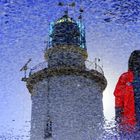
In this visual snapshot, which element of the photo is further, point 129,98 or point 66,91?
point 66,91

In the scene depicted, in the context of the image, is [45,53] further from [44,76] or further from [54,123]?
[54,123]

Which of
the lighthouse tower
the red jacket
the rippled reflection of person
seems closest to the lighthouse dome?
the lighthouse tower

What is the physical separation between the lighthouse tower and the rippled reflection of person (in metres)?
4.83

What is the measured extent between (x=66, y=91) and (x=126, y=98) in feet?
21.4

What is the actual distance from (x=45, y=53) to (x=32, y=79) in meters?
1.58

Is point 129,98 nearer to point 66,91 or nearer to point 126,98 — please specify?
point 126,98

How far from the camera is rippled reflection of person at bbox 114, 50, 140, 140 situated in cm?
2038

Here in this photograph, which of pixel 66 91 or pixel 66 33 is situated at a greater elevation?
pixel 66 33

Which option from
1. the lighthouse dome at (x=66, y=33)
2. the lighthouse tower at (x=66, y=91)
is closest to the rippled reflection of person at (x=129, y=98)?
the lighthouse tower at (x=66, y=91)

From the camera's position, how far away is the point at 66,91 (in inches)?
1048

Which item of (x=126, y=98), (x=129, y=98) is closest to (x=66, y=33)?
(x=126, y=98)

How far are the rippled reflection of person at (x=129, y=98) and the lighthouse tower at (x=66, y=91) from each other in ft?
15.9

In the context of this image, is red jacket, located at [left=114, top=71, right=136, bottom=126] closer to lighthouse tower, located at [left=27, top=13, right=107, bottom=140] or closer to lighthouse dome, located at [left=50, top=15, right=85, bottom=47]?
lighthouse tower, located at [left=27, top=13, right=107, bottom=140]

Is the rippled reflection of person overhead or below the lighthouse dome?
below
